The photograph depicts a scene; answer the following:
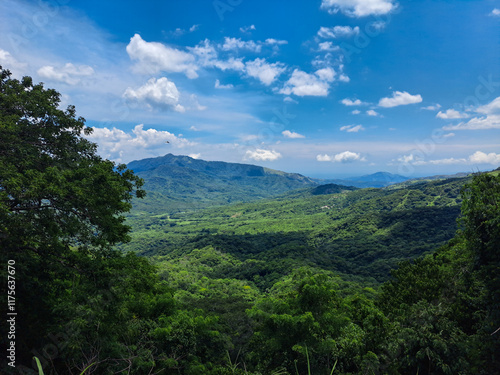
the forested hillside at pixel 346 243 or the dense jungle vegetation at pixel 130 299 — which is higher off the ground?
the dense jungle vegetation at pixel 130 299

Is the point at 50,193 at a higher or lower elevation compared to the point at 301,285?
higher

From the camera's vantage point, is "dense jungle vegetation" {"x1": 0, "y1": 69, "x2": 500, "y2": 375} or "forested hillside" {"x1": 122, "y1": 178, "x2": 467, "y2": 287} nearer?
"dense jungle vegetation" {"x1": 0, "y1": 69, "x2": 500, "y2": 375}

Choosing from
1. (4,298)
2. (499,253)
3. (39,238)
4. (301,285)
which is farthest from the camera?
(301,285)

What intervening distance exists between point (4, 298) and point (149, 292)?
8.38 metres

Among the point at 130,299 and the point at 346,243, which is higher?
the point at 130,299

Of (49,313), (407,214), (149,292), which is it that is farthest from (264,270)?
(407,214)

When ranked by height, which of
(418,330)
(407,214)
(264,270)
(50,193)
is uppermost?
(50,193)

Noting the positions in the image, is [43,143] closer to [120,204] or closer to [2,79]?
[2,79]

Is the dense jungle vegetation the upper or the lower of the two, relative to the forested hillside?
upper

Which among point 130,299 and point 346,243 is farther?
point 346,243

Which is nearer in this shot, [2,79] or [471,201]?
[471,201]

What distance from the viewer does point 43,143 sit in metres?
13.9

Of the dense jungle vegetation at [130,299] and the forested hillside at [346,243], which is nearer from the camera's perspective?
the dense jungle vegetation at [130,299]

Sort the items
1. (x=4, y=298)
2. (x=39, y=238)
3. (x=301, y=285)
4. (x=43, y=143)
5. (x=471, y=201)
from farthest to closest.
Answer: (x=301, y=285)
(x=43, y=143)
(x=471, y=201)
(x=39, y=238)
(x=4, y=298)
